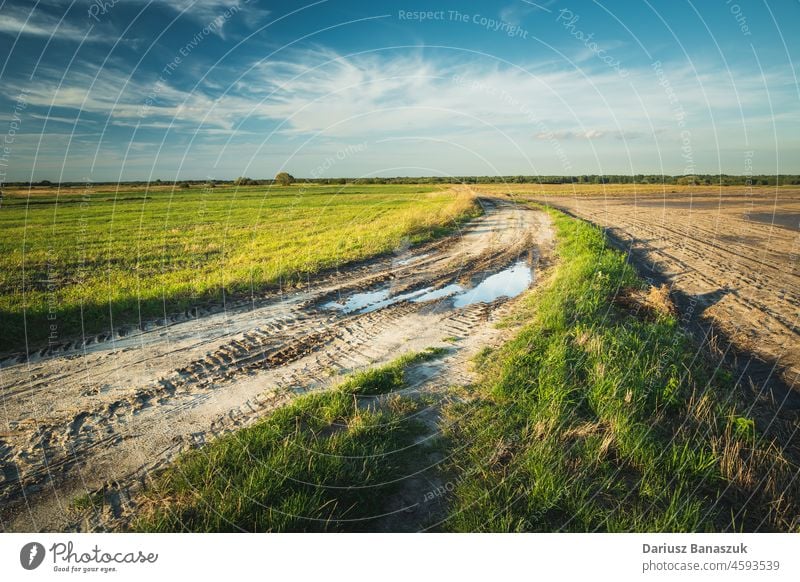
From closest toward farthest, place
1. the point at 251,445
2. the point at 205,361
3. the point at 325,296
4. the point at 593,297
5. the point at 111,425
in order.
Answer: the point at 251,445 → the point at 111,425 → the point at 205,361 → the point at 593,297 → the point at 325,296

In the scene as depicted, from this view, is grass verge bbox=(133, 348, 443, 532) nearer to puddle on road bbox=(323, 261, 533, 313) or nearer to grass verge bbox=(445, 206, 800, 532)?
grass verge bbox=(445, 206, 800, 532)

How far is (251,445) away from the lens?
14.7 feet

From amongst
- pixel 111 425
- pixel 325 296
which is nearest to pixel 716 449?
pixel 111 425

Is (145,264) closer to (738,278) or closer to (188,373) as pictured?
(188,373)

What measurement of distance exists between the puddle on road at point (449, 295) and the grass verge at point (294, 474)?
15.6ft

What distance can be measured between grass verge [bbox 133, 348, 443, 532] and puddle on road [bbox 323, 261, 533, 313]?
4762mm

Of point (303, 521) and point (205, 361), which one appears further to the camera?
point (205, 361)

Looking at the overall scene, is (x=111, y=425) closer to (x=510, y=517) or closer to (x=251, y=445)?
(x=251, y=445)

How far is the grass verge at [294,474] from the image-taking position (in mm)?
3492

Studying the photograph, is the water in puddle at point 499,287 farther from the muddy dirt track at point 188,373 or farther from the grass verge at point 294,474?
the grass verge at point 294,474

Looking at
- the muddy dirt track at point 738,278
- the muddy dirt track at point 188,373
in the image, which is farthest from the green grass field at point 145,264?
the muddy dirt track at point 738,278

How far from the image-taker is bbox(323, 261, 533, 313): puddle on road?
398 inches

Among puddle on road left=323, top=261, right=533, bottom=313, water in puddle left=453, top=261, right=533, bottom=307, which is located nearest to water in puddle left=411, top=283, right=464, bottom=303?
puddle on road left=323, top=261, right=533, bottom=313
